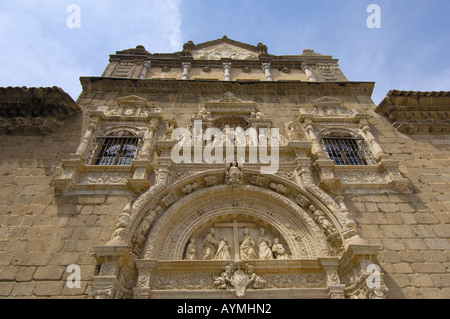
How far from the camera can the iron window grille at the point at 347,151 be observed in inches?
356

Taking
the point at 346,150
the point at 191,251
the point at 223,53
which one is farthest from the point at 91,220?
the point at 223,53

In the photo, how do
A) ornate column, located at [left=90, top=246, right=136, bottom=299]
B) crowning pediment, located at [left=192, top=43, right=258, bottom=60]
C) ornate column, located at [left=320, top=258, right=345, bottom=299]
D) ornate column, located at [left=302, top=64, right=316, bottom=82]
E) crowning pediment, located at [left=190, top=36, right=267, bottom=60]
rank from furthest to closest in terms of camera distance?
1. crowning pediment, located at [left=190, top=36, right=267, bottom=60]
2. crowning pediment, located at [left=192, top=43, right=258, bottom=60]
3. ornate column, located at [left=302, top=64, right=316, bottom=82]
4. ornate column, located at [left=320, top=258, right=345, bottom=299]
5. ornate column, located at [left=90, top=246, right=136, bottom=299]

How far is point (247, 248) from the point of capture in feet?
23.3

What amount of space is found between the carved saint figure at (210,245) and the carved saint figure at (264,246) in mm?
1050

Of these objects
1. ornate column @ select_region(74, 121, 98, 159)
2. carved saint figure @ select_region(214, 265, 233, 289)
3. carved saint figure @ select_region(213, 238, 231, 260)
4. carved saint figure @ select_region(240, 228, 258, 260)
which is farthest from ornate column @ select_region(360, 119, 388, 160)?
ornate column @ select_region(74, 121, 98, 159)

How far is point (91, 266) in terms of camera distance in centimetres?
625

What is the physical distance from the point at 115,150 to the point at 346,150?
7122 millimetres

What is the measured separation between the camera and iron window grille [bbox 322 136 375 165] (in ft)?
29.7

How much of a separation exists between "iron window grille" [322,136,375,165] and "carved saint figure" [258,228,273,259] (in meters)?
3.19

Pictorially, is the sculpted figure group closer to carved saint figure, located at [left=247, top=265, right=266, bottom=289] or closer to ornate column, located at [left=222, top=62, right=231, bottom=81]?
carved saint figure, located at [left=247, top=265, right=266, bottom=289]

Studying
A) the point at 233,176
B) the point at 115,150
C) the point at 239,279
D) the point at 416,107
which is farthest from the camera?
the point at 416,107

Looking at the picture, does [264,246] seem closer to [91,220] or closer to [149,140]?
[91,220]
